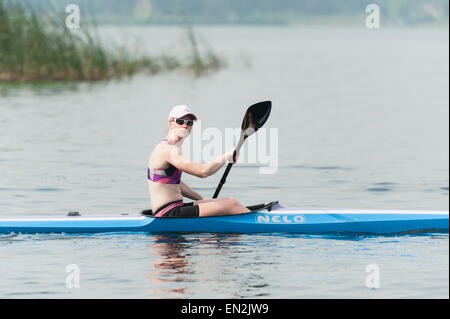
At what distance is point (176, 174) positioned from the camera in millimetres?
11250

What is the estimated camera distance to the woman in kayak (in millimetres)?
10859

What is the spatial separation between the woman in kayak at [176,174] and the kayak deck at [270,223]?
0.52 feet

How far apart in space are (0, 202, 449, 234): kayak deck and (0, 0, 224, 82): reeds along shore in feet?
46.6

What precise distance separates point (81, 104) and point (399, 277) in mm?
19182

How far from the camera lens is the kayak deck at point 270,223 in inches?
454

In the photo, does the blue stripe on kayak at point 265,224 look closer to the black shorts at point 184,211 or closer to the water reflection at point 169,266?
the black shorts at point 184,211

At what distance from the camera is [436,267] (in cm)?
1022

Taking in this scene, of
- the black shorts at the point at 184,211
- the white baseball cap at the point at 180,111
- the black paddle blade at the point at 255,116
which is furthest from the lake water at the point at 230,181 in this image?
the black paddle blade at the point at 255,116

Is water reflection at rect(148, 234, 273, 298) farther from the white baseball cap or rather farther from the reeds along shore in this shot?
the reeds along shore

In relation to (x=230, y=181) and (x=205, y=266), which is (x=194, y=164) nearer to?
(x=205, y=266)

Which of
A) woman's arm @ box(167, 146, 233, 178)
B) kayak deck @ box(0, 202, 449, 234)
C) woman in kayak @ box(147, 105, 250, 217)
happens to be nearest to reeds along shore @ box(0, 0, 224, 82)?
kayak deck @ box(0, 202, 449, 234)

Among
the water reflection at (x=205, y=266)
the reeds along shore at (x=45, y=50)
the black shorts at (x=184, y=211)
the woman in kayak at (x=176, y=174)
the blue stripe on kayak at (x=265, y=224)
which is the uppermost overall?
the reeds along shore at (x=45, y=50)

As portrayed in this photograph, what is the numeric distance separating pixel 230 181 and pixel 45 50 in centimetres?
1146
